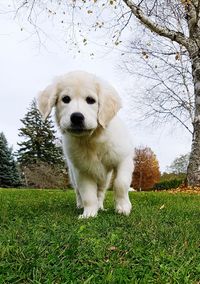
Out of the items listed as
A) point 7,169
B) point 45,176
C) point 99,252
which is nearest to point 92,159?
point 99,252

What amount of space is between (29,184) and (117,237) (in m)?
42.5

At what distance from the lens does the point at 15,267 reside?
226 centimetres

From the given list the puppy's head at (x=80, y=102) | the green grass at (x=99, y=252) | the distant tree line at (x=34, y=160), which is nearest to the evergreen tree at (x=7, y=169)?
the distant tree line at (x=34, y=160)

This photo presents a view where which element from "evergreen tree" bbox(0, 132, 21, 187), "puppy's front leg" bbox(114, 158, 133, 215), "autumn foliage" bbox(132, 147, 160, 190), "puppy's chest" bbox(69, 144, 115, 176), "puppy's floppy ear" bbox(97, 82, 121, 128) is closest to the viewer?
"puppy's floppy ear" bbox(97, 82, 121, 128)

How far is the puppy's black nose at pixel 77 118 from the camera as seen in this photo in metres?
3.90

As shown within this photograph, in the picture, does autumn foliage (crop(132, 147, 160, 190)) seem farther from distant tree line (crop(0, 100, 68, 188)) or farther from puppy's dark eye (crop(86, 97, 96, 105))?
puppy's dark eye (crop(86, 97, 96, 105))

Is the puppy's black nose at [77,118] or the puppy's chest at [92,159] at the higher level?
the puppy's black nose at [77,118]

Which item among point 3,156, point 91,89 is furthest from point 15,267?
point 3,156

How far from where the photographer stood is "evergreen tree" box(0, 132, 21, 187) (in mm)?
41438

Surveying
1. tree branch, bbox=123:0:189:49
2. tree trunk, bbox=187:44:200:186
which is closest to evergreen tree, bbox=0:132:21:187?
tree trunk, bbox=187:44:200:186

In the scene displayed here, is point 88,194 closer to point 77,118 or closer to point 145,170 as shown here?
point 77,118

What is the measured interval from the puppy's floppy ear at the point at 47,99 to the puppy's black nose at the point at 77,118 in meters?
0.46

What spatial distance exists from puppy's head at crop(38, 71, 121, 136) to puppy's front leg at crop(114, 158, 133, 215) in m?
0.57

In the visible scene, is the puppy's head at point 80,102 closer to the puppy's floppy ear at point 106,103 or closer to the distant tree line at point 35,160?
the puppy's floppy ear at point 106,103
